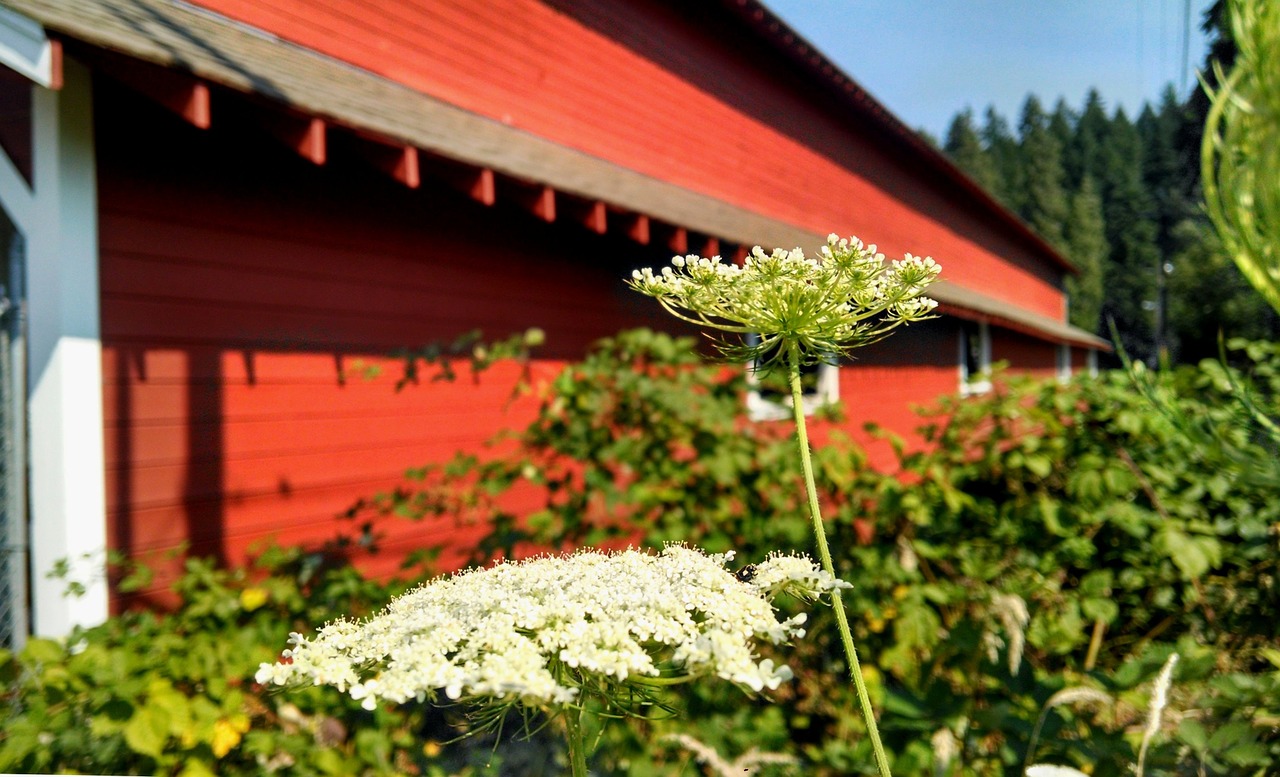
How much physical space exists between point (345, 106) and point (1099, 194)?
48.3m

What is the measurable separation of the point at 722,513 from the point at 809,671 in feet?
2.61

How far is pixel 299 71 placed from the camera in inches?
157

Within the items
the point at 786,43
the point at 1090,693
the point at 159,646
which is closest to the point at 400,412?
the point at 159,646

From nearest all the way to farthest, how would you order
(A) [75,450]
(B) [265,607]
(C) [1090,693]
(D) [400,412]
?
(C) [1090,693] < (B) [265,607] < (A) [75,450] < (D) [400,412]

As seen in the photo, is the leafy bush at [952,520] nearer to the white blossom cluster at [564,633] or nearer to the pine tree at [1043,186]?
the white blossom cluster at [564,633]

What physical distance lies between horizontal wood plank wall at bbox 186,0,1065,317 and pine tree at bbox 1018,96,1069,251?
2465 centimetres

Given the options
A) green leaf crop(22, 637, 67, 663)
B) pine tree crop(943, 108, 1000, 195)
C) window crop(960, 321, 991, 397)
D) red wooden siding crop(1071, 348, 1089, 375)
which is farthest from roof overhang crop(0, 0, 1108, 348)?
pine tree crop(943, 108, 1000, 195)

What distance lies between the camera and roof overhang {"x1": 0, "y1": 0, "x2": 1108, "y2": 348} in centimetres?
284

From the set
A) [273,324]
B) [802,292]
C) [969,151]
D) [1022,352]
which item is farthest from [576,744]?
[969,151]

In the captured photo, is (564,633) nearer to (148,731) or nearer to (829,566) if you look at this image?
(829,566)

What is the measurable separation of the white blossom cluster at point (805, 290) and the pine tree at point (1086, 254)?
42.0 meters

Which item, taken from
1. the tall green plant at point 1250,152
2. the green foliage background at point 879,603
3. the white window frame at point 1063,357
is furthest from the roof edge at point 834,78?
the white window frame at point 1063,357

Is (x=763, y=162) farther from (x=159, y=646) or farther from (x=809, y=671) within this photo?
(x=159, y=646)

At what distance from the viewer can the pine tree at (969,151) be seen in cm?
3859
